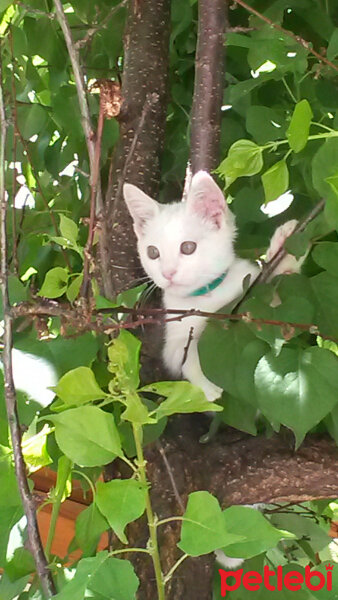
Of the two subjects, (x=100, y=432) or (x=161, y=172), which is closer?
(x=100, y=432)

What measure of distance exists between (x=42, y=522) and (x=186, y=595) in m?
0.61

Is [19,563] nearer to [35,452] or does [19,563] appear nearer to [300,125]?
[35,452]

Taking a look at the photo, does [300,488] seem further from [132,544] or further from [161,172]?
[161,172]

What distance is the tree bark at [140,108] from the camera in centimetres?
79

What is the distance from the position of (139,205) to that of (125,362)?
37 cm

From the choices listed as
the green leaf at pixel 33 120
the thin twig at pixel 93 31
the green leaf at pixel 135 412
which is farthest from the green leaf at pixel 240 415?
the green leaf at pixel 33 120

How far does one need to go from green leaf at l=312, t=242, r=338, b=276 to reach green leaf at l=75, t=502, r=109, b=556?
255 millimetres

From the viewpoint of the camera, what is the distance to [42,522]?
118 centimetres

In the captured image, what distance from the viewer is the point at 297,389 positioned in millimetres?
517

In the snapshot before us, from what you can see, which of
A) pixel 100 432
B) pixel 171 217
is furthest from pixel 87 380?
pixel 171 217

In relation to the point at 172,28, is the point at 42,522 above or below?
below

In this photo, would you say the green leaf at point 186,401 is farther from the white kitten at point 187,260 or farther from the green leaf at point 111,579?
the white kitten at point 187,260

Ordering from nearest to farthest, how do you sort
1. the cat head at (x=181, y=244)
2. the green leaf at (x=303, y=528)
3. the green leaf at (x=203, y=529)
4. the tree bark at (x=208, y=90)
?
1. the green leaf at (x=203, y=529)
2. the tree bark at (x=208, y=90)
3. the cat head at (x=181, y=244)
4. the green leaf at (x=303, y=528)

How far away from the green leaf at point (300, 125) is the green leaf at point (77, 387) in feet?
0.69
